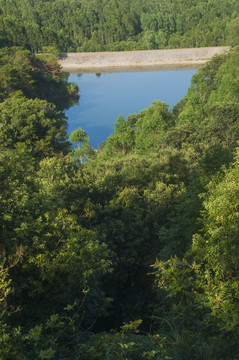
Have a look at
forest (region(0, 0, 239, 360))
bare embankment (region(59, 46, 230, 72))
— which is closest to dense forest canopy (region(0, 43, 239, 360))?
forest (region(0, 0, 239, 360))

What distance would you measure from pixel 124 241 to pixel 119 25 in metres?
108

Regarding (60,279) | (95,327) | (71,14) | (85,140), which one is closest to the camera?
(60,279)

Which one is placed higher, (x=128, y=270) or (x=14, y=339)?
(x=14, y=339)

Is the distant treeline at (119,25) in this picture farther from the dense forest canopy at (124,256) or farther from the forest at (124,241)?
the dense forest canopy at (124,256)

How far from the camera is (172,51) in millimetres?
90438

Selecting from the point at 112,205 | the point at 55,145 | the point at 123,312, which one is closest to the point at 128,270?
the point at 123,312

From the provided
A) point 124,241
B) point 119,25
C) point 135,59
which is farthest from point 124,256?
point 119,25

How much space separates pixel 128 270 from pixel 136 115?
109 feet

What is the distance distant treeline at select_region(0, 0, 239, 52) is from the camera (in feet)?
310

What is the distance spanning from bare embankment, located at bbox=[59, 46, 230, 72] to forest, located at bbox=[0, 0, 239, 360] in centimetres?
4902

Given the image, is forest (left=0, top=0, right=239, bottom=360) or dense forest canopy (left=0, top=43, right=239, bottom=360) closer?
dense forest canopy (left=0, top=43, right=239, bottom=360)

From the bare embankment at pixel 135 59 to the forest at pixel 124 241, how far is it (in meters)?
49.0

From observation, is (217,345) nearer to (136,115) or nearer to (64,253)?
(64,253)

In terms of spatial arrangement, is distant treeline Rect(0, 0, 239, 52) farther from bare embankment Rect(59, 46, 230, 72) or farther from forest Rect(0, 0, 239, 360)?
forest Rect(0, 0, 239, 360)
